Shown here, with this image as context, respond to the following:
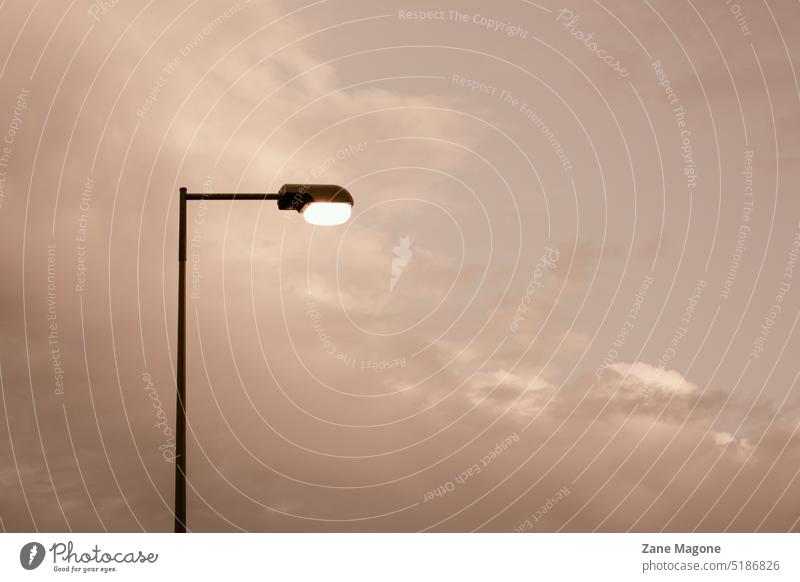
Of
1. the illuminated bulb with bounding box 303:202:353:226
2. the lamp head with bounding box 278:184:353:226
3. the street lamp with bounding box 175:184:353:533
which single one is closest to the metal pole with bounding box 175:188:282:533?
the street lamp with bounding box 175:184:353:533

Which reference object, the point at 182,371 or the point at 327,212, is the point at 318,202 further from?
the point at 182,371

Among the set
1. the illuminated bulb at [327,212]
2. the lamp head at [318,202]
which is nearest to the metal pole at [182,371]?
the lamp head at [318,202]

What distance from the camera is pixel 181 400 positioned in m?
10.4

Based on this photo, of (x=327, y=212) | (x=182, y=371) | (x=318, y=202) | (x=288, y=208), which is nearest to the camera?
(x=182, y=371)

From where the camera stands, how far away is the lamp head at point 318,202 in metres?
11.1

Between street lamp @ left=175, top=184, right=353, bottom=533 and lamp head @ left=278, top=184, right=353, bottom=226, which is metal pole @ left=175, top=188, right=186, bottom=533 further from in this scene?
lamp head @ left=278, top=184, right=353, bottom=226

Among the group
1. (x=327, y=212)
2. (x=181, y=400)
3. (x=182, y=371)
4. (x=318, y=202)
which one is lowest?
(x=181, y=400)

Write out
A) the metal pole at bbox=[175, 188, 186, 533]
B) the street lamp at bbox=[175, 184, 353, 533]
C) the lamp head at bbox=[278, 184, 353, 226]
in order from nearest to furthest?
the metal pole at bbox=[175, 188, 186, 533], the street lamp at bbox=[175, 184, 353, 533], the lamp head at bbox=[278, 184, 353, 226]

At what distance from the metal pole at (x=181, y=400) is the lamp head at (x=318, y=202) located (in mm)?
1264

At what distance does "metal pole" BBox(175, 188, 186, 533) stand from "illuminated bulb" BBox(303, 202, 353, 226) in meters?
1.51

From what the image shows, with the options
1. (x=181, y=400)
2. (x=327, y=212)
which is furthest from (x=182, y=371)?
(x=327, y=212)

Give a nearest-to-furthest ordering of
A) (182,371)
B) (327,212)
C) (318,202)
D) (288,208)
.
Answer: (182,371)
(318,202)
(327,212)
(288,208)

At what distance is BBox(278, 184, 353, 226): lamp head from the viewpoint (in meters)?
11.1

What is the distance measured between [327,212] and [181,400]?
2809mm
